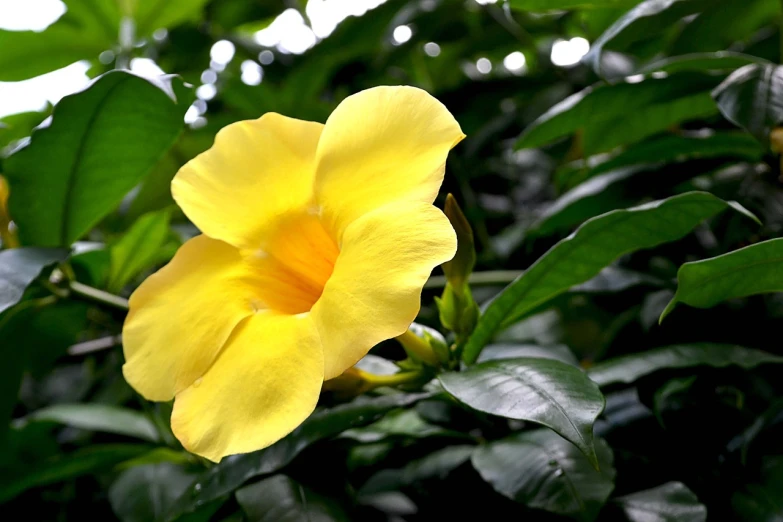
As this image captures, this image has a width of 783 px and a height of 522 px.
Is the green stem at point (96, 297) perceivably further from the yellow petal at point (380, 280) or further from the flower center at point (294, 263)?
the yellow petal at point (380, 280)

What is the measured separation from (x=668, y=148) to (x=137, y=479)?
102cm

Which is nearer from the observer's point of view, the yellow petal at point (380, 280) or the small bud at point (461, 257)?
the yellow petal at point (380, 280)

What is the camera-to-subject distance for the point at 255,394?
619 millimetres

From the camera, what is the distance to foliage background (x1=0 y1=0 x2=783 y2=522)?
704 mm

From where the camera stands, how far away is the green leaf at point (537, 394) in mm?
526

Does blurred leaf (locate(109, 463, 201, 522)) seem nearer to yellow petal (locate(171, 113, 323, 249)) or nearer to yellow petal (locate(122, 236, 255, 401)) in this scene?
yellow petal (locate(122, 236, 255, 401))

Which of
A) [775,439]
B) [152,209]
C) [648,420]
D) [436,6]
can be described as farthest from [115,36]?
[775,439]

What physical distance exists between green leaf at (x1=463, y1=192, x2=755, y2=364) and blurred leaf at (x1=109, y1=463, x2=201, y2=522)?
565 mm

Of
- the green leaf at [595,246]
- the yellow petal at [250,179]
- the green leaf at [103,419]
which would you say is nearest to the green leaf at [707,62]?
the green leaf at [595,246]

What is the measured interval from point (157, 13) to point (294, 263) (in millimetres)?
1012

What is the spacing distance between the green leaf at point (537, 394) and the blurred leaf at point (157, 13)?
49.4 inches

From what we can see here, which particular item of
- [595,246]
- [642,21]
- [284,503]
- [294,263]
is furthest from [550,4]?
[284,503]

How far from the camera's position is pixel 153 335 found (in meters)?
0.72

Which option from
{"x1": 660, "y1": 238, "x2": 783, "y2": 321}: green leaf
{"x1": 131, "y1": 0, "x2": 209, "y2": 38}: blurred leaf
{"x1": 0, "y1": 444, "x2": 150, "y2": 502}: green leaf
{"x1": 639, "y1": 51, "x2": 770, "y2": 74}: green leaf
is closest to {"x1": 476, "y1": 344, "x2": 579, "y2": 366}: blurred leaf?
{"x1": 660, "y1": 238, "x2": 783, "y2": 321}: green leaf
